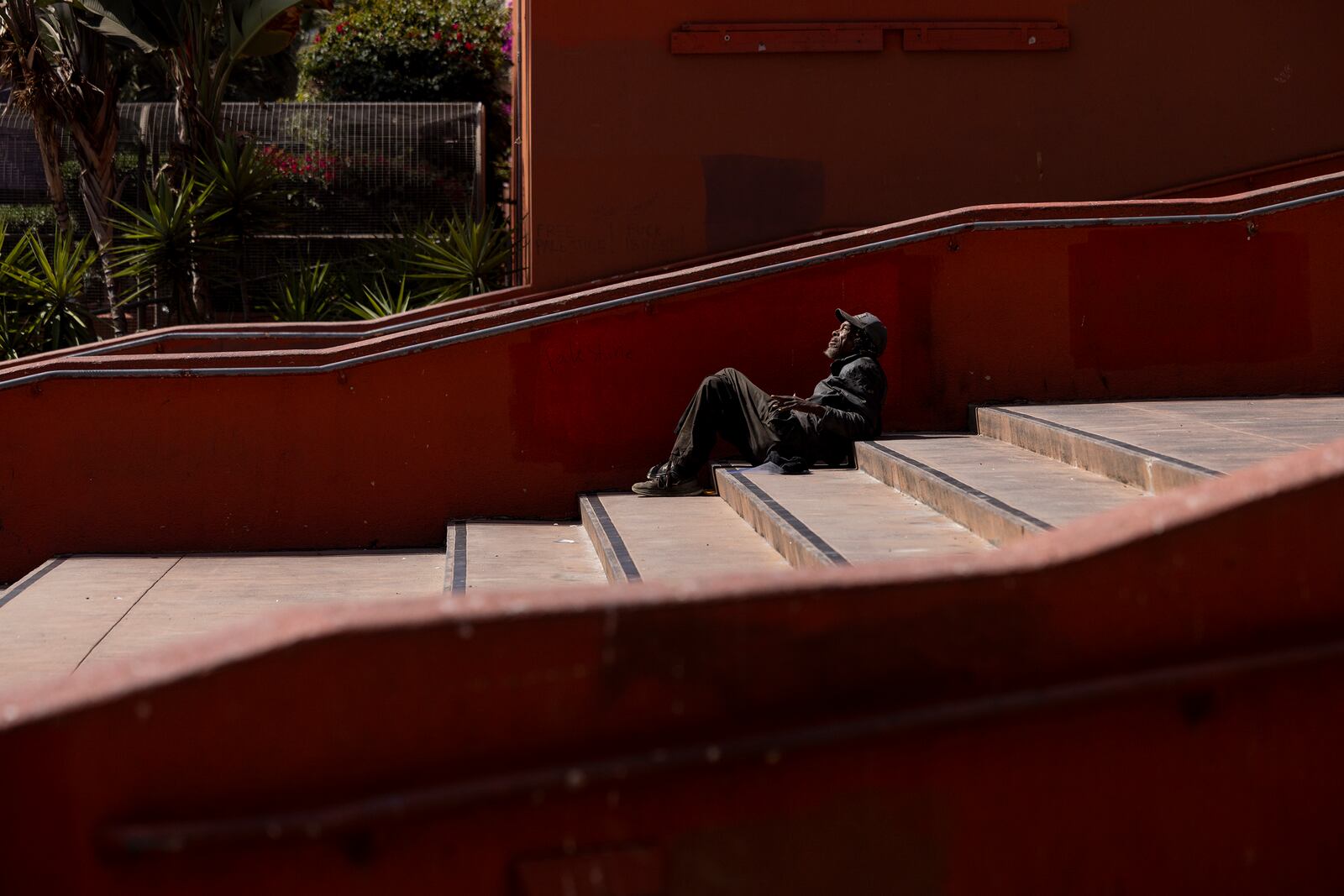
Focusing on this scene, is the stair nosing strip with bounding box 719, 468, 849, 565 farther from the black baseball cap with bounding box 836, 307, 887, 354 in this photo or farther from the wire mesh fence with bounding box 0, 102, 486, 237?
the wire mesh fence with bounding box 0, 102, 486, 237

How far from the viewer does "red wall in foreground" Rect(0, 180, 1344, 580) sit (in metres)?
7.87

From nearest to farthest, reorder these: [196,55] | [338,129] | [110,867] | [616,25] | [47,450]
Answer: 1. [110,867]
2. [47,450]
3. [616,25]
4. [196,55]
5. [338,129]

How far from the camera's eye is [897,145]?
1024 cm

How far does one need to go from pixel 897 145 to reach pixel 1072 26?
4.95 ft

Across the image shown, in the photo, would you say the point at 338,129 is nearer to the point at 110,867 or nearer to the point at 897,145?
the point at 897,145

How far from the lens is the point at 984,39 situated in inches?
399

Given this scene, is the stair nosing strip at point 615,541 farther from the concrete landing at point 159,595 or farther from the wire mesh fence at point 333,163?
the wire mesh fence at point 333,163

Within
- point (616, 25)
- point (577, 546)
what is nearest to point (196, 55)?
point (616, 25)

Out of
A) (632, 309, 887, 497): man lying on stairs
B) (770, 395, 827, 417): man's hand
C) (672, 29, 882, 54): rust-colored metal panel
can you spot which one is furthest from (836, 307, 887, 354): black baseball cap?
(672, 29, 882, 54): rust-colored metal panel

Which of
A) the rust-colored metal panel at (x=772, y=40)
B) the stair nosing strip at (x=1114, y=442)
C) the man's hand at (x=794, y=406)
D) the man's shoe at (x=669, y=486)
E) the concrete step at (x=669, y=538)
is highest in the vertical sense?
the rust-colored metal panel at (x=772, y=40)

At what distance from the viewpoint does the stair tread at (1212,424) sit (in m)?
5.84

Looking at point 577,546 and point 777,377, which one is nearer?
point 577,546

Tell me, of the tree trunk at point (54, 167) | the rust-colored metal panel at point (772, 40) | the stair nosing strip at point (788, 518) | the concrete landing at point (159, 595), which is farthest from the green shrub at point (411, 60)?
the stair nosing strip at point (788, 518)

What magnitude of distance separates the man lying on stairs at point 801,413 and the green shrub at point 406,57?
31.6ft
